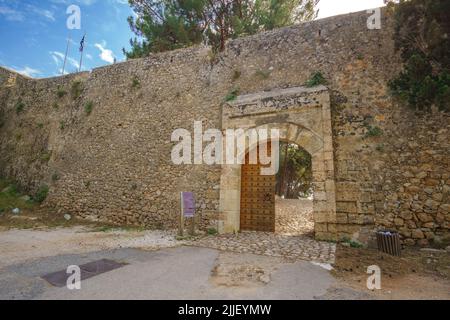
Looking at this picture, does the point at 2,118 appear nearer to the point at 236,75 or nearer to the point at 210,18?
the point at 210,18

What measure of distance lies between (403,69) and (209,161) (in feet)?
16.6

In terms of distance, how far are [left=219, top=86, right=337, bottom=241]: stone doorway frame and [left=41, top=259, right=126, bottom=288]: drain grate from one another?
3093mm

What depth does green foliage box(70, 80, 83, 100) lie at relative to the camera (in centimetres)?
1091

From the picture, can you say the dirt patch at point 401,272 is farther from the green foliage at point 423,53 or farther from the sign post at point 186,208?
the sign post at point 186,208

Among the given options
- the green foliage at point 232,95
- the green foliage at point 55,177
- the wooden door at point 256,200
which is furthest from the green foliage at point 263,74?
the green foliage at point 55,177

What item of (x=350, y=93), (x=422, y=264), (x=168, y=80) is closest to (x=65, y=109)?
(x=168, y=80)

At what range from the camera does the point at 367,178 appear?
5562 mm

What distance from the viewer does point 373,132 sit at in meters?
5.65

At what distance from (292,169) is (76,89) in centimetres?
1470

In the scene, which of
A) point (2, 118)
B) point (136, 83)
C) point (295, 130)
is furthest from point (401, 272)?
point (2, 118)

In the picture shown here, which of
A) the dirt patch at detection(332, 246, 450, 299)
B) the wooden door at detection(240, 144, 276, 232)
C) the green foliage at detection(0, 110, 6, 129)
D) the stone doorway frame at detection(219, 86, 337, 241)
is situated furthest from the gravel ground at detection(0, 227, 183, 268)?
the green foliage at detection(0, 110, 6, 129)
